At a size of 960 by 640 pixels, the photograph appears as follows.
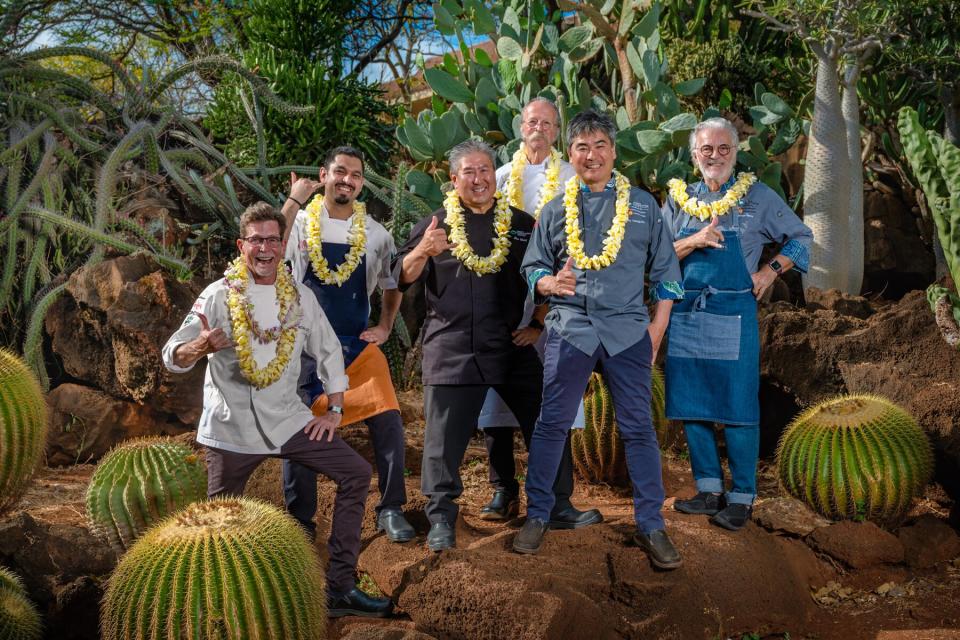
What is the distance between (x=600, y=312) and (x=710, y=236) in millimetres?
792

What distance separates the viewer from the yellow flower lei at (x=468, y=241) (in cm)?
436

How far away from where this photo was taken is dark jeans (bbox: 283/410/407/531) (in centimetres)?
430

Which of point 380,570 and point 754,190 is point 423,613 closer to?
point 380,570

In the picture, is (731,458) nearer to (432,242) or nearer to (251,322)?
(432,242)

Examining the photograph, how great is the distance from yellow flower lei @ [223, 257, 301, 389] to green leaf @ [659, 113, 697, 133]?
3233mm

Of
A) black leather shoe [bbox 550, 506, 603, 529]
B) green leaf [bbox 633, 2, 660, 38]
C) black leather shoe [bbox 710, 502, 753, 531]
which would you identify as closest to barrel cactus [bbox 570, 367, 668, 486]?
black leather shoe [bbox 710, 502, 753, 531]

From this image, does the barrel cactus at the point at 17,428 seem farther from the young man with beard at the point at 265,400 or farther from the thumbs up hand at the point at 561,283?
the thumbs up hand at the point at 561,283

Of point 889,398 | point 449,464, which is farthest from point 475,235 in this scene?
point 889,398

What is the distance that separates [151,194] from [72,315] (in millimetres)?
1623

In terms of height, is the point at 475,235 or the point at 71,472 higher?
the point at 475,235

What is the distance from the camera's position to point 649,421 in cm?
416

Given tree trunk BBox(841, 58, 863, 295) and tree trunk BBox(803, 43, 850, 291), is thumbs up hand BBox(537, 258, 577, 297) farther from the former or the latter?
tree trunk BBox(841, 58, 863, 295)

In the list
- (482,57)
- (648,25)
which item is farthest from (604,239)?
(482,57)

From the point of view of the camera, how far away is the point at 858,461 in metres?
4.98
